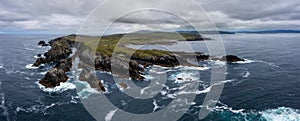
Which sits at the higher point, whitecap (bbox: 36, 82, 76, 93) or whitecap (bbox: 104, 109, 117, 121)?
whitecap (bbox: 36, 82, 76, 93)

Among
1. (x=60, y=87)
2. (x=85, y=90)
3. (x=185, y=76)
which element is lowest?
(x=85, y=90)

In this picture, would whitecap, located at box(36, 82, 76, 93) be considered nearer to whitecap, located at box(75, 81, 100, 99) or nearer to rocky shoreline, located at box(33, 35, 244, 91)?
rocky shoreline, located at box(33, 35, 244, 91)

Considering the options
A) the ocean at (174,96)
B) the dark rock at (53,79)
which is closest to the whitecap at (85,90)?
the ocean at (174,96)

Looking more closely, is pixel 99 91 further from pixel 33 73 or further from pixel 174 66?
pixel 174 66

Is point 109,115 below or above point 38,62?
below

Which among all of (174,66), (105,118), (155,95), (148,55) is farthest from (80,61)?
(105,118)

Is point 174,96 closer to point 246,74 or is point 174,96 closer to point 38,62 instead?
point 246,74

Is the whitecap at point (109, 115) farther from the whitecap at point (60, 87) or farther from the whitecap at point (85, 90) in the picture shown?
the whitecap at point (60, 87)

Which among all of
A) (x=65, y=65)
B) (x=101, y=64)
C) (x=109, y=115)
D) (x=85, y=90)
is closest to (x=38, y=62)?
(x=65, y=65)

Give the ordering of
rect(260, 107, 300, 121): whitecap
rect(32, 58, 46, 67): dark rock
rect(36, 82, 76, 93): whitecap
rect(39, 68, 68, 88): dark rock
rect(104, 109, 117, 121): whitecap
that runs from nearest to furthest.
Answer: rect(260, 107, 300, 121): whitecap, rect(104, 109, 117, 121): whitecap, rect(36, 82, 76, 93): whitecap, rect(39, 68, 68, 88): dark rock, rect(32, 58, 46, 67): dark rock

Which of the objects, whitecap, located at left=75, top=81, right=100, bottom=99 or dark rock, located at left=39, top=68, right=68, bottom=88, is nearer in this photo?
whitecap, located at left=75, top=81, right=100, bottom=99

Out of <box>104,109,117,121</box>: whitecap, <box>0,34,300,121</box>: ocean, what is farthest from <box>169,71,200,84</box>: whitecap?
<box>104,109,117,121</box>: whitecap
